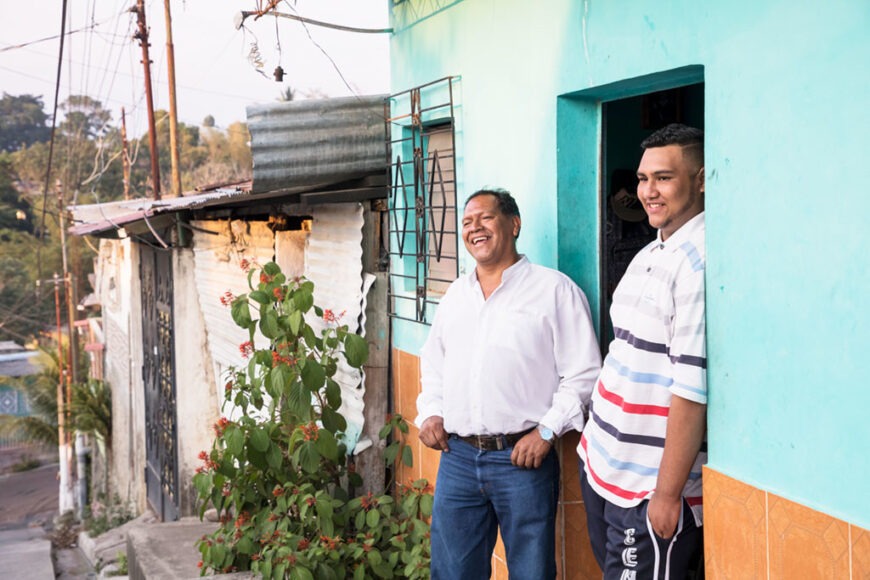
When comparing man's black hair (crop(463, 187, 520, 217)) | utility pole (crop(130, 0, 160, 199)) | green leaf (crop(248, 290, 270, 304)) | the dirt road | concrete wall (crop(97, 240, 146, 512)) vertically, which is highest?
utility pole (crop(130, 0, 160, 199))

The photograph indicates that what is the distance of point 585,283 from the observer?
151 inches

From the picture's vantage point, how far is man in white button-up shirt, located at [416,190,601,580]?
3561mm

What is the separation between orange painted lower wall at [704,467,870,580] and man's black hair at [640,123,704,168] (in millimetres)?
959

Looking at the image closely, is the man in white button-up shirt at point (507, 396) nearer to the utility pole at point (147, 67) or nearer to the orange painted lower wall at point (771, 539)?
the orange painted lower wall at point (771, 539)

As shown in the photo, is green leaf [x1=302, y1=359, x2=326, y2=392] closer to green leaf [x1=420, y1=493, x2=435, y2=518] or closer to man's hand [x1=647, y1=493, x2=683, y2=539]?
green leaf [x1=420, y1=493, x2=435, y2=518]

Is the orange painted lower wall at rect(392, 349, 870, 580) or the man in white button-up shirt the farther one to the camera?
the man in white button-up shirt

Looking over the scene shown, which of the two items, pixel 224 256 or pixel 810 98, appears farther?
pixel 224 256

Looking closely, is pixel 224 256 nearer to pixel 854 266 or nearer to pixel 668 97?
pixel 668 97

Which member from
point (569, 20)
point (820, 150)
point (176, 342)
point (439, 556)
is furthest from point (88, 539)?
point (820, 150)

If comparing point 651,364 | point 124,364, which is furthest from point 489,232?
point 124,364

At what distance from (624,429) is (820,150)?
3.42 ft

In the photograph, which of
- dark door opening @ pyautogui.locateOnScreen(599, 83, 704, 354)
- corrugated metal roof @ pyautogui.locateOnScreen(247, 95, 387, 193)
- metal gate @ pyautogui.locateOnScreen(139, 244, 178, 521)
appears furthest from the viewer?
metal gate @ pyautogui.locateOnScreen(139, 244, 178, 521)

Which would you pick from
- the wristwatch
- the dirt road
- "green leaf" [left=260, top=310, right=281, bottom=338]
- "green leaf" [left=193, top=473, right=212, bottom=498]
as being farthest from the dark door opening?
the dirt road

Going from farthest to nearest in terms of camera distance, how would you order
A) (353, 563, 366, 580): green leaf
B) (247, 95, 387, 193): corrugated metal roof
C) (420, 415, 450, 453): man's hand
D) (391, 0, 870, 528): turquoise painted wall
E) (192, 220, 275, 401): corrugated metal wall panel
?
(192, 220, 275, 401): corrugated metal wall panel
(247, 95, 387, 193): corrugated metal roof
(353, 563, 366, 580): green leaf
(420, 415, 450, 453): man's hand
(391, 0, 870, 528): turquoise painted wall
